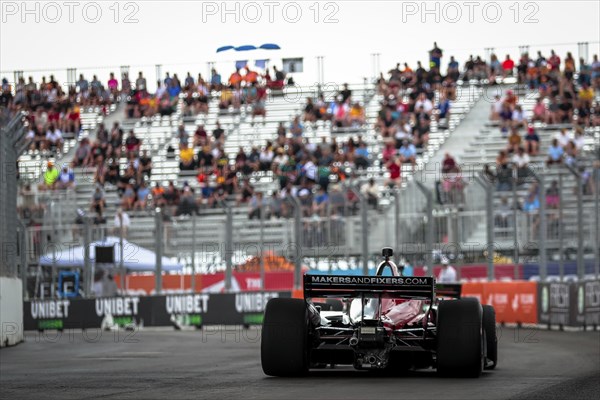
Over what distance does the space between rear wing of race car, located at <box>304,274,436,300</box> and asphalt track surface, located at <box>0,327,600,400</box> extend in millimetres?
738

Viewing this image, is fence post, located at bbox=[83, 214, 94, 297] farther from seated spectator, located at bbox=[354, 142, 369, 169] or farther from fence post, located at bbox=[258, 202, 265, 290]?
seated spectator, located at bbox=[354, 142, 369, 169]

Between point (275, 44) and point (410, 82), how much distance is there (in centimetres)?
389

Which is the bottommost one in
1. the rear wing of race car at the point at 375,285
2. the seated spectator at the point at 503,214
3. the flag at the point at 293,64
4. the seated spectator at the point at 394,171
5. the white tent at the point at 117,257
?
the white tent at the point at 117,257

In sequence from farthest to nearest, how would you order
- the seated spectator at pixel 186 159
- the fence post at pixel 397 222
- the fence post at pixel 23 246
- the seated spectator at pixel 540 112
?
the seated spectator at pixel 186 159, the seated spectator at pixel 540 112, the fence post at pixel 397 222, the fence post at pixel 23 246

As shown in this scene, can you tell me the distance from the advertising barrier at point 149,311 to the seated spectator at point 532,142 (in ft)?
28.2

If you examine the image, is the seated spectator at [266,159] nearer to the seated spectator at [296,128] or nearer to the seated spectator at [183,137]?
the seated spectator at [296,128]

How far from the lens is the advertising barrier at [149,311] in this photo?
26984mm

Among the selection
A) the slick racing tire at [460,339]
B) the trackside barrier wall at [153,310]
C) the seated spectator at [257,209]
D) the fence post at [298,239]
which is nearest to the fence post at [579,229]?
the fence post at [298,239]

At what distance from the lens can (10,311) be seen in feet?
67.2

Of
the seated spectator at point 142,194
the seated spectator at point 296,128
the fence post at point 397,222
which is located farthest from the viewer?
the seated spectator at point 296,128

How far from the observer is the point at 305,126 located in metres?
36.1

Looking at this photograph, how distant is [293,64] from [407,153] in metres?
6.51

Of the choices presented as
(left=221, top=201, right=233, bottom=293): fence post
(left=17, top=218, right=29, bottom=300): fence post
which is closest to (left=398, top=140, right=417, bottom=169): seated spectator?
(left=221, top=201, right=233, bottom=293): fence post

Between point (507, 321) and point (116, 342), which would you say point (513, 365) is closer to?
point (116, 342)
